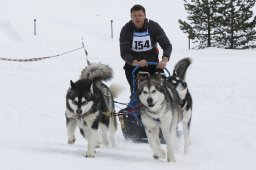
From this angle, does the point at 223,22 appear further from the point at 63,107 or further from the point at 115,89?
the point at 115,89

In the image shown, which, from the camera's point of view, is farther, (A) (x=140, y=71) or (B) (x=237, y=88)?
(B) (x=237, y=88)

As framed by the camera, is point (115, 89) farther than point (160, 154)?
Yes

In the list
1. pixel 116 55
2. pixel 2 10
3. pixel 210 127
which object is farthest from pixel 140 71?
pixel 2 10

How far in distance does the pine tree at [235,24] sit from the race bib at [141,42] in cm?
1543

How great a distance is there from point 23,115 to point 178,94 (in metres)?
3.65

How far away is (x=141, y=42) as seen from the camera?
19.8ft

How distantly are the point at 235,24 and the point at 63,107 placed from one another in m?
13.1

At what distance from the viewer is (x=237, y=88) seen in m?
10.7

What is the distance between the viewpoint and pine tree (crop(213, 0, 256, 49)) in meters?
20.9

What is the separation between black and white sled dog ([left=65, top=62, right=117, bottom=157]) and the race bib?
0.45m

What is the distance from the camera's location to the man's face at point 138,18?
5.80 metres

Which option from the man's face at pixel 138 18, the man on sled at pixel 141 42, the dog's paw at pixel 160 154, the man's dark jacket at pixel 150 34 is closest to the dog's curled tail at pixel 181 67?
the man on sled at pixel 141 42

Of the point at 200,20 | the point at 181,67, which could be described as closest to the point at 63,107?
the point at 181,67

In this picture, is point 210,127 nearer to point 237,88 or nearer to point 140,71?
point 140,71
